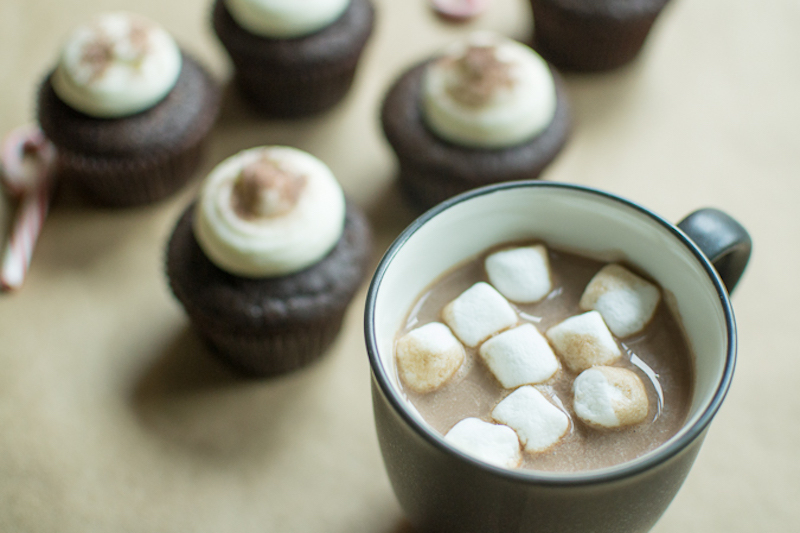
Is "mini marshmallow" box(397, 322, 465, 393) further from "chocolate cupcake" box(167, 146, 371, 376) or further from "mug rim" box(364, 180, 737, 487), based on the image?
"chocolate cupcake" box(167, 146, 371, 376)

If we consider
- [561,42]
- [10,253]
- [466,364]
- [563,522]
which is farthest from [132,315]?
[561,42]

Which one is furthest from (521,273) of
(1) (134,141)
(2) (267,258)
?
(1) (134,141)

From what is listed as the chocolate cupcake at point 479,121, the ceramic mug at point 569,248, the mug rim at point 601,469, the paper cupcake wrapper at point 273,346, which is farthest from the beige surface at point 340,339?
the mug rim at point 601,469

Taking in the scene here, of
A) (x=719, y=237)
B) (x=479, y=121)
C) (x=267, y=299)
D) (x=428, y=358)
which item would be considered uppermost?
(x=719, y=237)

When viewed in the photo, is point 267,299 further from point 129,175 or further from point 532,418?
point 532,418

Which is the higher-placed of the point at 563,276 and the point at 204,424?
the point at 563,276

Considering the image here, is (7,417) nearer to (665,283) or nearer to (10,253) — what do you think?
(10,253)

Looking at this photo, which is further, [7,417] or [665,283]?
[7,417]
